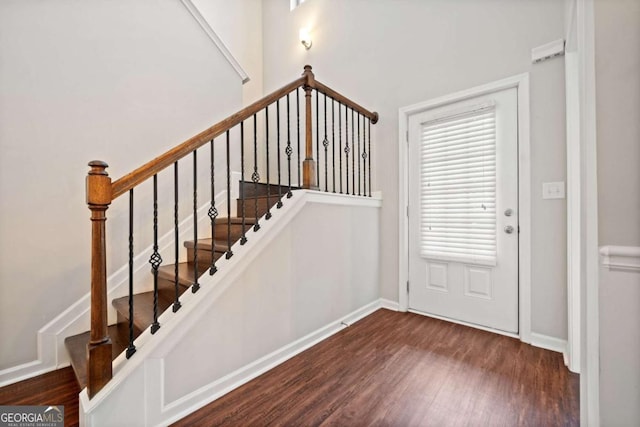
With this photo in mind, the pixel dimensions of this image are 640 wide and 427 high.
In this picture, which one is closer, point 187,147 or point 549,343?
point 187,147

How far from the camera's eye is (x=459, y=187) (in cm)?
248

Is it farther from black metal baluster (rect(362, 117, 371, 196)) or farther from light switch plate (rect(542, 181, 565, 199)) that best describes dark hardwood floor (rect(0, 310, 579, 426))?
black metal baluster (rect(362, 117, 371, 196))

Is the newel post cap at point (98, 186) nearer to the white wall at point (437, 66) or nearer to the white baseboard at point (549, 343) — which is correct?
the white wall at point (437, 66)

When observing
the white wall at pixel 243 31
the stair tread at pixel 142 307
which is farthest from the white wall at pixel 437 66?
the stair tread at pixel 142 307

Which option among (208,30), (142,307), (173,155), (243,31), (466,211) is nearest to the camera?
(173,155)

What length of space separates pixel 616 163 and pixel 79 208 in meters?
2.91

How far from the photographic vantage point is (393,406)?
147 centimetres

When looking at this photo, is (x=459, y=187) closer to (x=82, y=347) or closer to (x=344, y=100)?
(x=344, y=100)

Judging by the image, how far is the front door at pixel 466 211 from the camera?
89.0 inches

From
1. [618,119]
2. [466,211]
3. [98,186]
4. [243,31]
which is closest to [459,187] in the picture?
[466,211]

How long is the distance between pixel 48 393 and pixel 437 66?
3605mm

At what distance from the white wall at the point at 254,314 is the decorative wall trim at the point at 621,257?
156 cm

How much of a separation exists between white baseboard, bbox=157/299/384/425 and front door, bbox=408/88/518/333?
2.95ft

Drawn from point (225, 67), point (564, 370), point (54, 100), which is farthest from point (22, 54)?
point (564, 370)
